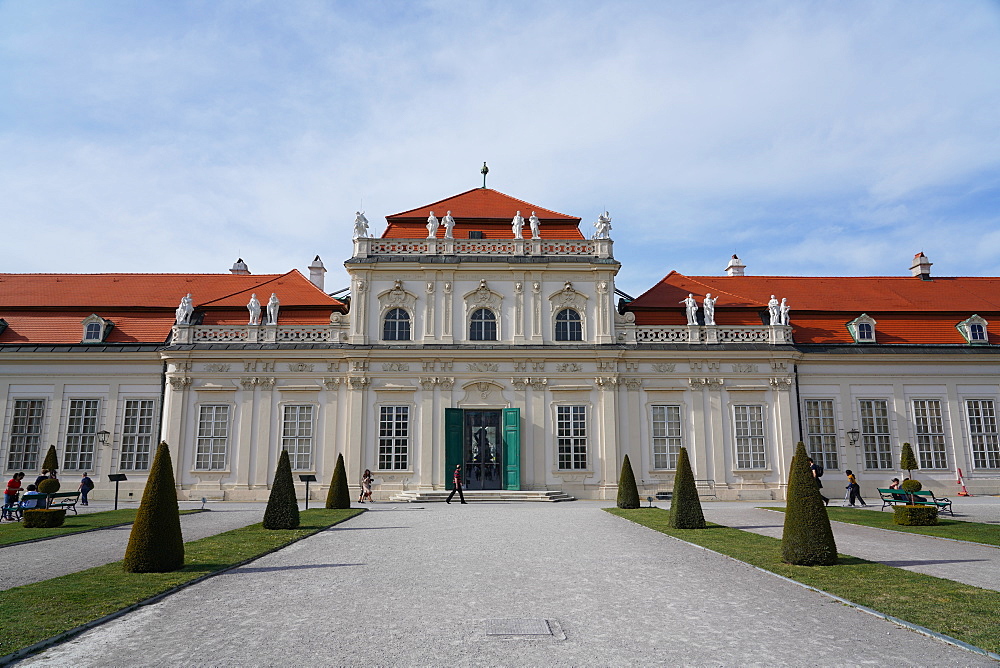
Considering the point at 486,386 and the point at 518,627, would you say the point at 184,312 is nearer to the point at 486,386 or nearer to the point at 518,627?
the point at 486,386

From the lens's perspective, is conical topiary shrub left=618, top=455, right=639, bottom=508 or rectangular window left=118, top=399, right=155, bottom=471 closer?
conical topiary shrub left=618, top=455, right=639, bottom=508

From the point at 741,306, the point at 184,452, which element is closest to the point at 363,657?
the point at 184,452

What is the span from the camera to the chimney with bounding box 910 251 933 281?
3641cm

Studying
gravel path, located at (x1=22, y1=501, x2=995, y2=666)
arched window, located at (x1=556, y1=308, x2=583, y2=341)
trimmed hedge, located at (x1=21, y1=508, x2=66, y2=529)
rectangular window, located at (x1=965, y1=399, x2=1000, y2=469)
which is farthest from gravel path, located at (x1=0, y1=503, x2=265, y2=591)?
rectangular window, located at (x1=965, y1=399, x2=1000, y2=469)

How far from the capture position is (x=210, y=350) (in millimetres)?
29641

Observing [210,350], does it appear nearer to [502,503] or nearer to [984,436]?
[502,503]

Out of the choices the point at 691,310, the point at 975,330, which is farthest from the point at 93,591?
the point at 975,330

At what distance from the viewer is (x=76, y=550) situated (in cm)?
1411

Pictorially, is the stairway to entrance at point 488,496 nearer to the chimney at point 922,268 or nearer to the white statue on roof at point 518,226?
the white statue on roof at point 518,226

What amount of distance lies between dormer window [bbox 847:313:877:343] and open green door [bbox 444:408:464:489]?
57.3 ft

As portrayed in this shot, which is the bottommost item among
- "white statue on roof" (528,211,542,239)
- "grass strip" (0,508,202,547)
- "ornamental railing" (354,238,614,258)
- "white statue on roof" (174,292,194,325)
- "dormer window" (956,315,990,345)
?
"grass strip" (0,508,202,547)

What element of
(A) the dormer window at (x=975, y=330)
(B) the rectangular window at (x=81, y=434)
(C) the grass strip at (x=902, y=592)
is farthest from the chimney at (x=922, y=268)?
(B) the rectangular window at (x=81, y=434)

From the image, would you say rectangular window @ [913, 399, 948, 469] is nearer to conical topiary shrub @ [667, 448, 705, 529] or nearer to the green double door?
the green double door

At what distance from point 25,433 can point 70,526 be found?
46.3 ft
